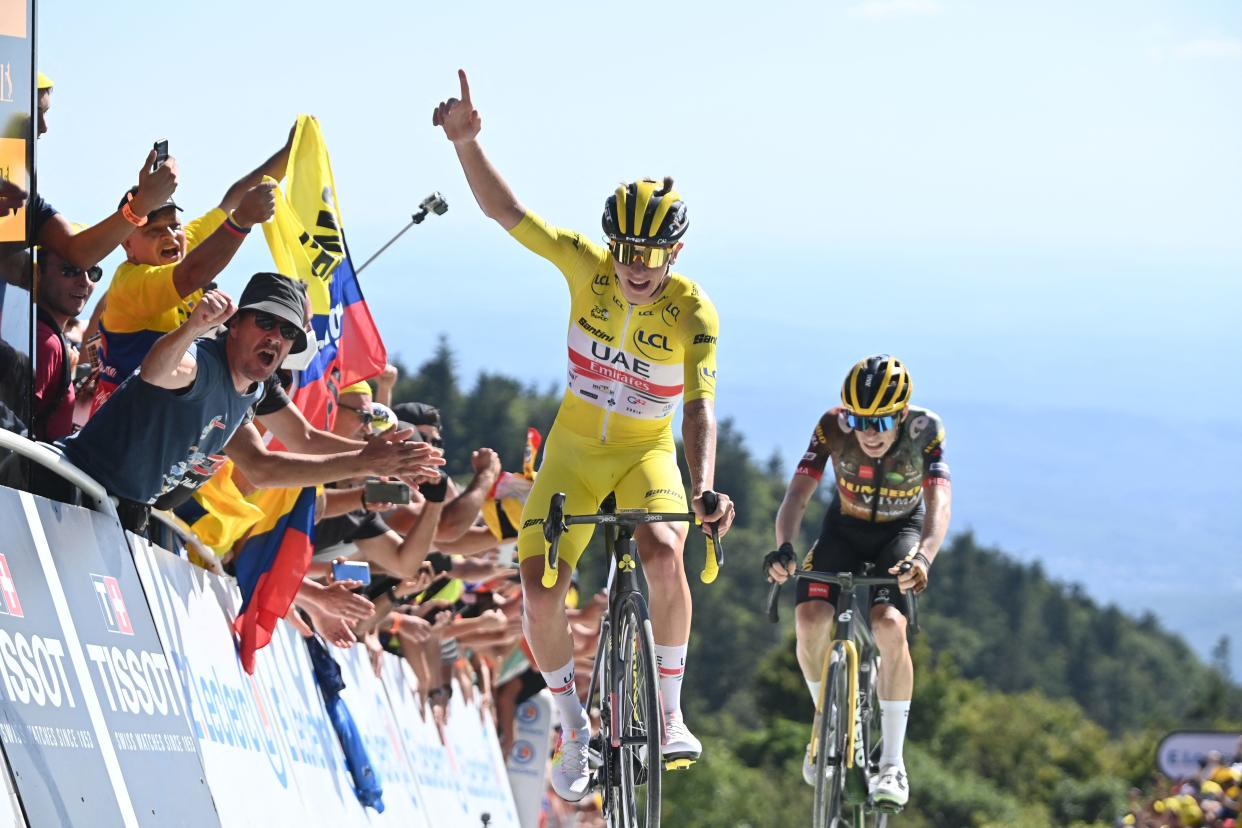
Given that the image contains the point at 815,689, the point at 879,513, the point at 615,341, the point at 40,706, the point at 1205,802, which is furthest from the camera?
the point at 1205,802

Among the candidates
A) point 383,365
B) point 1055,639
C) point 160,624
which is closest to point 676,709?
point 160,624

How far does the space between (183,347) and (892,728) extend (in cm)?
→ 543

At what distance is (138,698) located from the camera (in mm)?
7191

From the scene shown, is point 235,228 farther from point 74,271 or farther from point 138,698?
point 138,698

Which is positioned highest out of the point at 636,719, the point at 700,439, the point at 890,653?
the point at 700,439

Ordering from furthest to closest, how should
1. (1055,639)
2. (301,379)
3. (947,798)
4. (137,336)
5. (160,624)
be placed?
(1055,639) → (947,798) → (301,379) → (137,336) → (160,624)

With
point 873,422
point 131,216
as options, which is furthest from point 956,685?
point 131,216

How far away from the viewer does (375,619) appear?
43.9 ft

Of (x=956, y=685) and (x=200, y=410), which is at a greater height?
(x=956, y=685)

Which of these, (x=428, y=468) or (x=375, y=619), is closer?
(x=428, y=468)

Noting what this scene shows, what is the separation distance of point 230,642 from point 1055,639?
152 meters

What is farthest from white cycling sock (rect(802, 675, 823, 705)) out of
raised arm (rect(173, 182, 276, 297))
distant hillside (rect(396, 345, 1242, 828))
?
distant hillside (rect(396, 345, 1242, 828))

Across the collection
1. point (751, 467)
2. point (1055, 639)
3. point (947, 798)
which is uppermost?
point (751, 467)

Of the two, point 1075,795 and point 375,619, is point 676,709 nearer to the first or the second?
point 375,619
